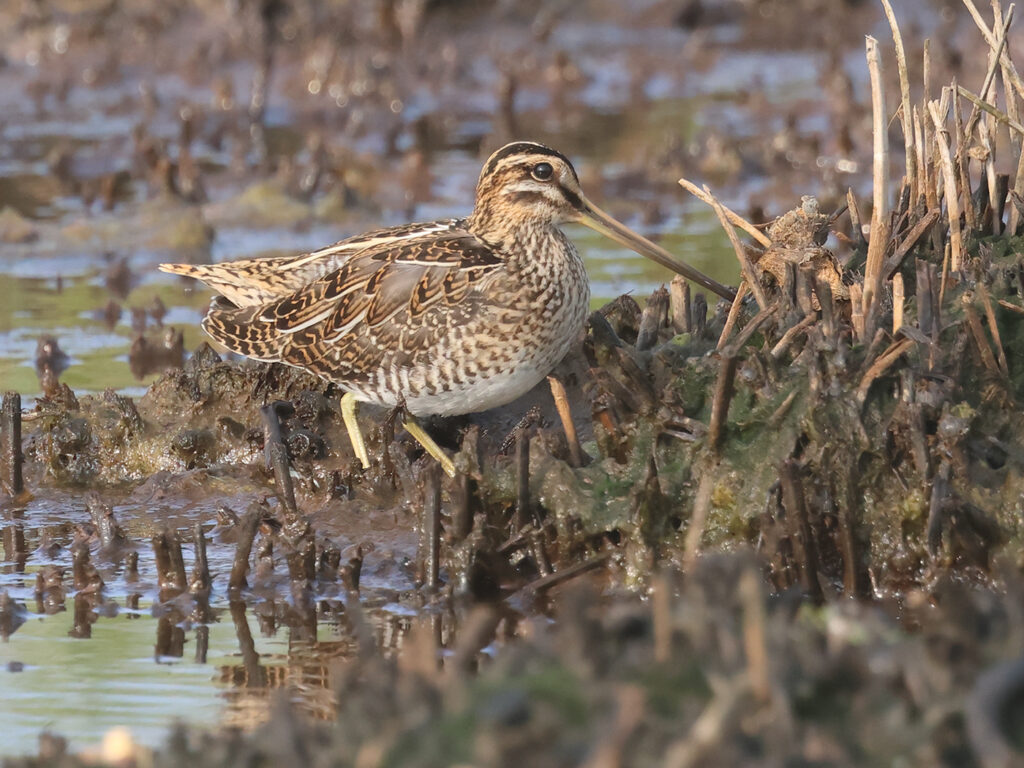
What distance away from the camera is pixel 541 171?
6.58m

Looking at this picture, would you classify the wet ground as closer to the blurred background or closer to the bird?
the blurred background

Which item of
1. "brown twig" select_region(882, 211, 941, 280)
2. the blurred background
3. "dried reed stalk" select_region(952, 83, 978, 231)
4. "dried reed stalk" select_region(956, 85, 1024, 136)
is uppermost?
the blurred background

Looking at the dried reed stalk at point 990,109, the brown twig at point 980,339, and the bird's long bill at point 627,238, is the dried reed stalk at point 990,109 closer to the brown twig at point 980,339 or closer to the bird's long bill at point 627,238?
the brown twig at point 980,339

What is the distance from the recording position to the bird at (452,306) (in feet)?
20.6

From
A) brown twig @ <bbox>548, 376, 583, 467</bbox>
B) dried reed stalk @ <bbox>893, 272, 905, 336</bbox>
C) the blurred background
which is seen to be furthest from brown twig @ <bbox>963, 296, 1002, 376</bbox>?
the blurred background

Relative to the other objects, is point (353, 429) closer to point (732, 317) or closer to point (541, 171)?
point (541, 171)

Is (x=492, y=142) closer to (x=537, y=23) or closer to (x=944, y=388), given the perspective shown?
(x=537, y=23)

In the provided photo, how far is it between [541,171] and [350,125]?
825cm

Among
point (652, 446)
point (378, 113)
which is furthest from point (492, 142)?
point (652, 446)

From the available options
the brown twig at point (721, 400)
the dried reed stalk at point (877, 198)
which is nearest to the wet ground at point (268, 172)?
the brown twig at point (721, 400)

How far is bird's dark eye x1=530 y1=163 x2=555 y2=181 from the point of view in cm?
658

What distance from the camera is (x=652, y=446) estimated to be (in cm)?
573

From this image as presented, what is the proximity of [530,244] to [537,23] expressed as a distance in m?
11.4

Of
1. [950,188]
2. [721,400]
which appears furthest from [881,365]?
[950,188]
